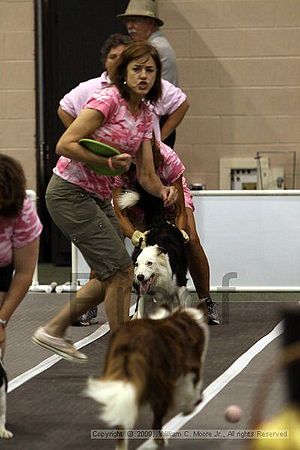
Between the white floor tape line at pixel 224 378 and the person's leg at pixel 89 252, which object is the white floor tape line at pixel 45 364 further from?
the white floor tape line at pixel 224 378

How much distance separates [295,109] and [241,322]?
8.55 feet

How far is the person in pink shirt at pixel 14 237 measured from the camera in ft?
15.4

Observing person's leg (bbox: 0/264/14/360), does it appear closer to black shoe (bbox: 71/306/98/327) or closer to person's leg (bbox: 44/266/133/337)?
person's leg (bbox: 44/266/133/337)

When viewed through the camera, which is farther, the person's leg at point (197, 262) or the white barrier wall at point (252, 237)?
the white barrier wall at point (252, 237)

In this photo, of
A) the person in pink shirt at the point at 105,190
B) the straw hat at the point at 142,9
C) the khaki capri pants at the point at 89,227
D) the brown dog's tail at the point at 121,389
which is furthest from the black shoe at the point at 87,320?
the brown dog's tail at the point at 121,389

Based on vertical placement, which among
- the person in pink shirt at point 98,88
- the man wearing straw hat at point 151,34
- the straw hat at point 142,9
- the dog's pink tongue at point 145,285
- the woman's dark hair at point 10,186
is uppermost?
the straw hat at point 142,9

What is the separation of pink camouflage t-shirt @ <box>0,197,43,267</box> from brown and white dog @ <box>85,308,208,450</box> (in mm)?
631

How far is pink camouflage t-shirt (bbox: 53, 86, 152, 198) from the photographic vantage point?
18.7ft

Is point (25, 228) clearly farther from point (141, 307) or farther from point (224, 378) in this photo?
point (141, 307)

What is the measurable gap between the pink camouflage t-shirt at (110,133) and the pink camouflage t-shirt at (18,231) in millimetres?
876

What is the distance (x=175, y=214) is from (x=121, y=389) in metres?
3.28

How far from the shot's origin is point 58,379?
5934mm

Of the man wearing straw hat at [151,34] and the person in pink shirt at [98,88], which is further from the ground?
the man wearing straw hat at [151,34]

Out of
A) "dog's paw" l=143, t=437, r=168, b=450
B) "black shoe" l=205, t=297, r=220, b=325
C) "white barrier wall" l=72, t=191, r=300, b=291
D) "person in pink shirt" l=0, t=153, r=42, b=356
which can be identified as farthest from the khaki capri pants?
"white barrier wall" l=72, t=191, r=300, b=291
